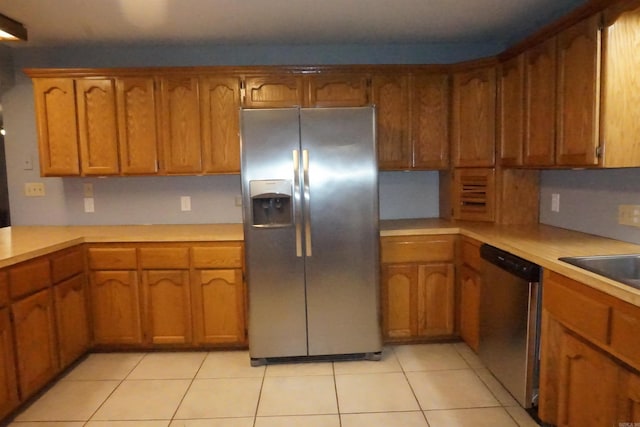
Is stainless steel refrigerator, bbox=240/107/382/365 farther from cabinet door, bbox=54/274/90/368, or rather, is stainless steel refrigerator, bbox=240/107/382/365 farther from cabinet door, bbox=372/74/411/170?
cabinet door, bbox=54/274/90/368

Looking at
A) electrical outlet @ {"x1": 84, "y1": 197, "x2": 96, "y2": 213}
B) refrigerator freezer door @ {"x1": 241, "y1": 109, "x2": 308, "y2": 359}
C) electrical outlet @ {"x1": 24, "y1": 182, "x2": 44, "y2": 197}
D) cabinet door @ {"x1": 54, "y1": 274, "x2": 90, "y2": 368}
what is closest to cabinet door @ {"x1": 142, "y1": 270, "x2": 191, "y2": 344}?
cabinet door @ {"x1": 54, "y1": 274, "x2": 90, "y2": 368}

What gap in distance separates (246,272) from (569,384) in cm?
188

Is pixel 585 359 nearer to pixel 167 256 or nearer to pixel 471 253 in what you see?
pixel 471 253

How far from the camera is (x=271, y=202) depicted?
281cm

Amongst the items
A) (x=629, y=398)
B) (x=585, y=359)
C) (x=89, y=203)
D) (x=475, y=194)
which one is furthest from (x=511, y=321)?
(x=89, y=203)

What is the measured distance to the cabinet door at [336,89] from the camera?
127 inches

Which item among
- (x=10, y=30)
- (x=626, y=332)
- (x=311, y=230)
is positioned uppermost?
(x=10, y=30)

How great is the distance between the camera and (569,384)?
1.91 m

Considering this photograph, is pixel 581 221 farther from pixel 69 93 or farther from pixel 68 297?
pixel 69 93

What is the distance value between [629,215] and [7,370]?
3.40 meters

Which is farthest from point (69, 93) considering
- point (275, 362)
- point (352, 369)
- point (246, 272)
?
point (352, 369)

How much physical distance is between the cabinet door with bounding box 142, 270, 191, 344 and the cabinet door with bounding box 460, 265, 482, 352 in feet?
6.39

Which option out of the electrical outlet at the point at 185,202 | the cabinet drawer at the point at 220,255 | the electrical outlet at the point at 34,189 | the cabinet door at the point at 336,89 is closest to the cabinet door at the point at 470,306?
the cabinet door at the point at 336,89

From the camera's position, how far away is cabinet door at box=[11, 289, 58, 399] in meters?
2.35
